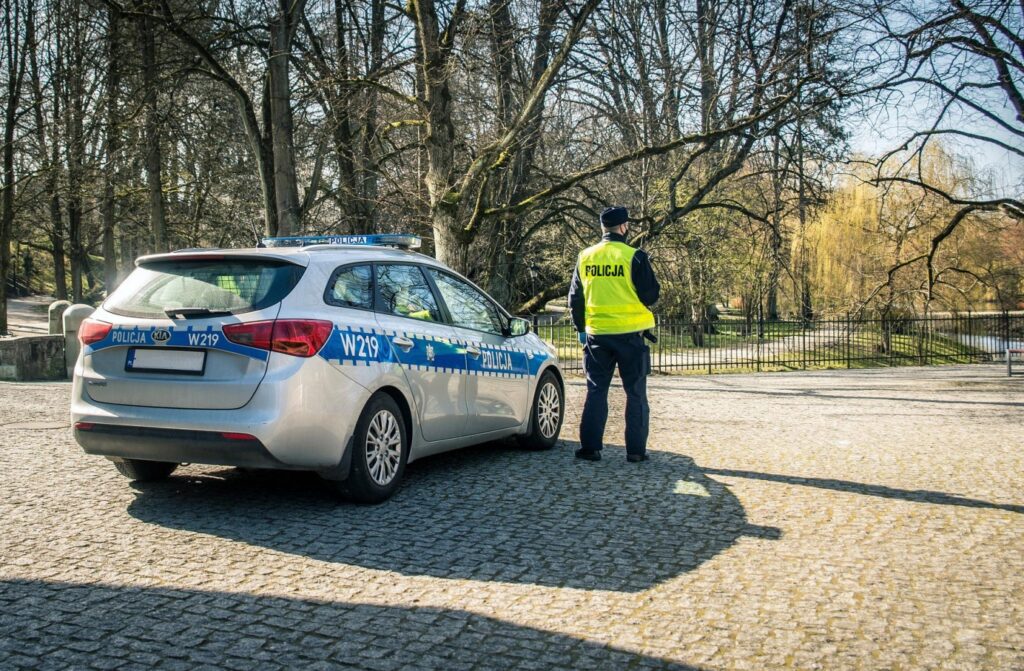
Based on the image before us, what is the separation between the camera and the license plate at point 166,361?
535cm

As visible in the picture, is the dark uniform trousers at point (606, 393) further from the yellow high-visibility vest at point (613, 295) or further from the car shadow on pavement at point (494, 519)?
the car shadow on pavement at point (494, 519)

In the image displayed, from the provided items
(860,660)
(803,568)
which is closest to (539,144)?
(803,568)

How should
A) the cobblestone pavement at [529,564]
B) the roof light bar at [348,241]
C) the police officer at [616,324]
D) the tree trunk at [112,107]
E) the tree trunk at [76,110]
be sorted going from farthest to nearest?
the tree trunk at [76,110], the tree trunk at [112,107], the police officer at [616,324], the roof light bar at [348,241], the cobblestone pavement at [529,564]

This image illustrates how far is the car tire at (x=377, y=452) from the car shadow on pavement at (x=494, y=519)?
12 cm

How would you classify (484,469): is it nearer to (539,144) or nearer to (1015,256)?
(539,144)

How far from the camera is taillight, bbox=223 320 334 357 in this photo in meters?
5.28

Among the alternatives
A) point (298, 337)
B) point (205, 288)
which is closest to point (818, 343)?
point (298, 337)

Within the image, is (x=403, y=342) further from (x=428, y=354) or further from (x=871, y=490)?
(x=871, y=490)

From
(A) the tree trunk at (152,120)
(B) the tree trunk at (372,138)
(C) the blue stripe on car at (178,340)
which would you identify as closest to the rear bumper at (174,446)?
(C) the blue stripe on car at (178,340)

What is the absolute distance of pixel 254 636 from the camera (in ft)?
11.7

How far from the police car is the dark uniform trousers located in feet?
5.43

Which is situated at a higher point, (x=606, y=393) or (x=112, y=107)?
(x=112, y=107)

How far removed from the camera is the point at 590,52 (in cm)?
1579

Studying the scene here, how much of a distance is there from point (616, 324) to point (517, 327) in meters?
0.89
